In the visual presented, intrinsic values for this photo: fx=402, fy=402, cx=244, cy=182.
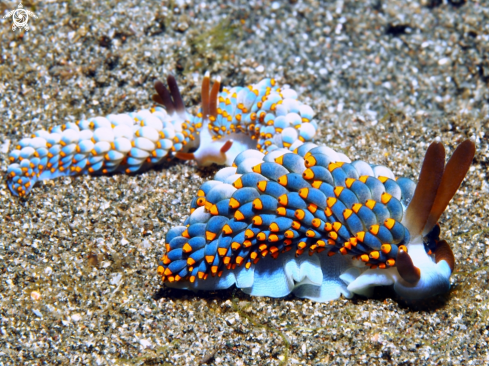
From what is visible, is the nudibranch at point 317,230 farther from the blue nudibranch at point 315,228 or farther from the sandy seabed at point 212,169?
the sandy seabed at point 212,169

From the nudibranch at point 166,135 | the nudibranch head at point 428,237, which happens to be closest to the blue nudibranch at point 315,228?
the nudibranch head at point 428,237

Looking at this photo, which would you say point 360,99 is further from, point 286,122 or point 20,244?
point 20,244

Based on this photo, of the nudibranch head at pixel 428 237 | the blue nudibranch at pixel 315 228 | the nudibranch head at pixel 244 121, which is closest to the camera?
the nudibranch head at pixel 428 237

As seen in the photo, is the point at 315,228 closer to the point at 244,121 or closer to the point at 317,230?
the point at 317,230

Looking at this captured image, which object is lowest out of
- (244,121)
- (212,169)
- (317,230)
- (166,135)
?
(212,169)

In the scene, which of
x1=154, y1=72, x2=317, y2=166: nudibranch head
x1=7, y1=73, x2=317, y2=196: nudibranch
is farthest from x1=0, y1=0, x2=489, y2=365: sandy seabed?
x1=154, y1=72, x2=317, y2=166: nudibranch head

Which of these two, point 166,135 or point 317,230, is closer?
point 317,230

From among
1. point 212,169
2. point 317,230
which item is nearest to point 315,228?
point 317,230

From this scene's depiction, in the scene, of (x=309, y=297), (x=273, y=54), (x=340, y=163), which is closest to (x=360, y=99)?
(x=273, y=54)
